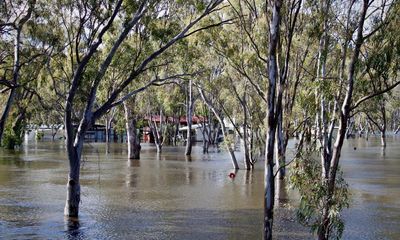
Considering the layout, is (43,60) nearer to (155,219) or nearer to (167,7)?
(167,7)

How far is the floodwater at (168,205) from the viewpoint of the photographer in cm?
1348

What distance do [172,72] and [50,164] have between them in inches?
398

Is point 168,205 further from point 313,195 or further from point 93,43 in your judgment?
point 313,195

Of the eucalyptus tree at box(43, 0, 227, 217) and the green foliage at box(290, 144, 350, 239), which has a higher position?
the eucalyptus tree at box(43, 0, 227, 217)

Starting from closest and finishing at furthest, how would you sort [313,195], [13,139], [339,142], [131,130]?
[313,195]
[339,142]
[131,130]
[13,139]

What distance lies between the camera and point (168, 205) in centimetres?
1748

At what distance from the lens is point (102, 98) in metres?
21.5

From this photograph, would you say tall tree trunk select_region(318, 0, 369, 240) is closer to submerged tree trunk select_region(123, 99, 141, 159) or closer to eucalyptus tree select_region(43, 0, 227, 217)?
eucalyptus tree select_region(43, 0, 227, 217)

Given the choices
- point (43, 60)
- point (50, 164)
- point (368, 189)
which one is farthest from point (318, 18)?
point (50, 164)

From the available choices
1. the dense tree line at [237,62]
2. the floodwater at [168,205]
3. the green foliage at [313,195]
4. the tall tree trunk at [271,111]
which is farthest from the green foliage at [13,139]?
the tall tree trunk at [271,111]

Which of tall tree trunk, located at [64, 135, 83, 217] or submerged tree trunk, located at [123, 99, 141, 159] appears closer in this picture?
tall tree trunk, located at [64, 135, 83, 217]

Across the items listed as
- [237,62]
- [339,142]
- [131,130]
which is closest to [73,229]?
[339,142]

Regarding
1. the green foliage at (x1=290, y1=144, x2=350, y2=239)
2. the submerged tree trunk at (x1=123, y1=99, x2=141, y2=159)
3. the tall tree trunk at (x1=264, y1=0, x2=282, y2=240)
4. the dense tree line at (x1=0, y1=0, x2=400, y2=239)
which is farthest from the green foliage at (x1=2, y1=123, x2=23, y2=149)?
the tall tree trunk at (x1=264, y1=0, x2=282, y2=240)

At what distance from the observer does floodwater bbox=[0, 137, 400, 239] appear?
531 inches
